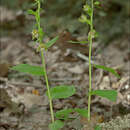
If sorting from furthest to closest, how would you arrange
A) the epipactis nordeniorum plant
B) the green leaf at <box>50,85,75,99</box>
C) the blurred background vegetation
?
the blurred background vegetation, the green leaf at <box>50,85,75,99</box>, the epipactis nordeniorum plant

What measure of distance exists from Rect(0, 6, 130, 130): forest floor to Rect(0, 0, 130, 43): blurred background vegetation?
0.77 m

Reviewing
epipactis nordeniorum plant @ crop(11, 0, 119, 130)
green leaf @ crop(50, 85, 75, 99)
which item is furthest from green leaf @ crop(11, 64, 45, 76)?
green leaf @ crop(50, 85, 75, 99)

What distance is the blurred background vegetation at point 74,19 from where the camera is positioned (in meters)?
4.60

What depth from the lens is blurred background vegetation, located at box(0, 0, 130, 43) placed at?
460 cm

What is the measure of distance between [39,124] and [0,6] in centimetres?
454

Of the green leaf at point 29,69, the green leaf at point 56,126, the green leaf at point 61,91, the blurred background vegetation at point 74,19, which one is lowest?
the green leaf at point 56,126

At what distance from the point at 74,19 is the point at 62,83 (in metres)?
2.11

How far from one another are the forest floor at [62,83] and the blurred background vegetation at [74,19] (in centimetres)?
77

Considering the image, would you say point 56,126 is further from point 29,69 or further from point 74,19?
point 74,19

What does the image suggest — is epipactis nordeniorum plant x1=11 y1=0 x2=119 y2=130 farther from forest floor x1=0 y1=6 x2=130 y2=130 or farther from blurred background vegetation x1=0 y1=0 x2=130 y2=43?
blurred background vegetation x1=0 y1=0 x2=130 y2=43

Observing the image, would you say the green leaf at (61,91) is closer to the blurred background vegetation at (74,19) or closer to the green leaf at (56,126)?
the green leaf at (56,126)

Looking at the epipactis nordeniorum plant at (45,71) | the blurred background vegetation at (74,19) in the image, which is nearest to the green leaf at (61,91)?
the epipactis nordeniorum plant at (45,71)

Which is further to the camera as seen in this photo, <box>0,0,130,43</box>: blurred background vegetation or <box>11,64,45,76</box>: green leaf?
<box>0,0,130,43</box>: blurred background vegetation

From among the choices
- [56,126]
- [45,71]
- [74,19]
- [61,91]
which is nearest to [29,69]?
[45,71]
